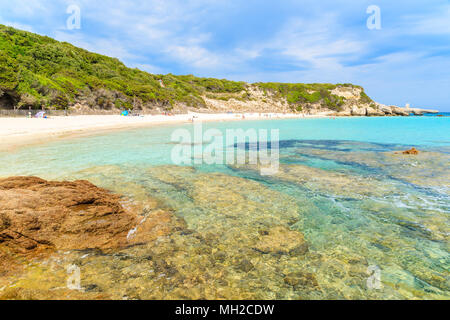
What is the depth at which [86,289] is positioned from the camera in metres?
2.91

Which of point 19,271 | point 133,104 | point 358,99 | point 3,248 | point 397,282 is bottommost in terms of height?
point 397,282

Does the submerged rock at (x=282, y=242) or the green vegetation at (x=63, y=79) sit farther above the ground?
the green vegetation at (x=63, y=79)

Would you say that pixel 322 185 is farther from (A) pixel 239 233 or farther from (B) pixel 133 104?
(B) pixel 133 104

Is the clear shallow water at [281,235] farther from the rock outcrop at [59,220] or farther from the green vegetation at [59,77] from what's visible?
the green vegetation at [59,77]

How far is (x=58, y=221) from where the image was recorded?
3969 mm

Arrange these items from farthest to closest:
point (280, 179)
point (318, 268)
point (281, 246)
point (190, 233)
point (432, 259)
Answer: point (280, 179) < point (190, 233) < point (281, 246) < point (432, 259) < point (318, 268)

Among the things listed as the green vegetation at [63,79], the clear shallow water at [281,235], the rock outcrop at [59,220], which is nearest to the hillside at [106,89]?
the green vegetation at [63,79]

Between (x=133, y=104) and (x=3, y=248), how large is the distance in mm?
48544

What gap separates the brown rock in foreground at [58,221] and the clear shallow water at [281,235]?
0.43 meters

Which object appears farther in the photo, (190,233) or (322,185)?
(322,185)

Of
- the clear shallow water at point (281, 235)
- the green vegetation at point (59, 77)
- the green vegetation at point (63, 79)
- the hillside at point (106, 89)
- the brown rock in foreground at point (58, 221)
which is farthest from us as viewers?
the hillside at point (106, 89)

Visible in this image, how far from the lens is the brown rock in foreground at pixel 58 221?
3.53 metres

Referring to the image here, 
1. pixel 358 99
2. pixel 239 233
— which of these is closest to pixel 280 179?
pixel 239 233

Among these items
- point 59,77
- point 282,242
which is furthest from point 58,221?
point 59,77
